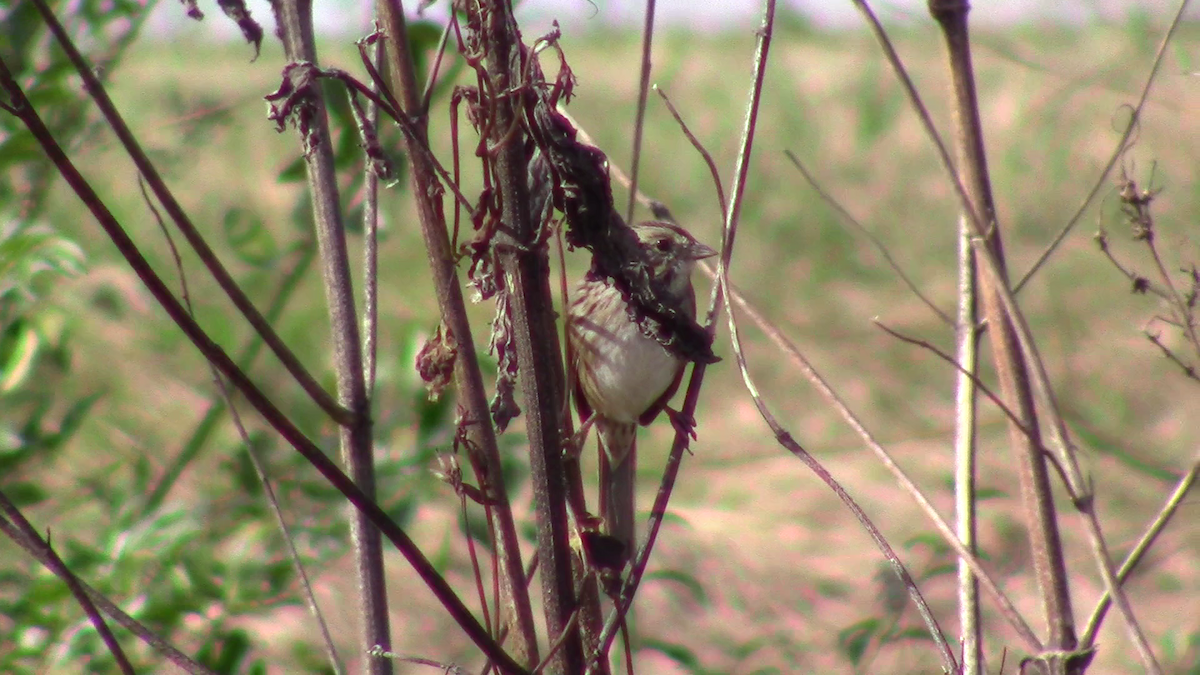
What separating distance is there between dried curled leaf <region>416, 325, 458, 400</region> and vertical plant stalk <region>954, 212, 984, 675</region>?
612mm

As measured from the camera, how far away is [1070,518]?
5.98 metres

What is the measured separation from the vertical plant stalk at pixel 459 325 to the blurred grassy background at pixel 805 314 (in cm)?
136

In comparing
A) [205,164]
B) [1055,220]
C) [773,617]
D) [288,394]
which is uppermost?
[205,164]

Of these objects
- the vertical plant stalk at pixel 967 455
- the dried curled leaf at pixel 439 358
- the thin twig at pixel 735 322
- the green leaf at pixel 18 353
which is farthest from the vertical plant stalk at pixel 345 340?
the green leaf at pixel 18 353

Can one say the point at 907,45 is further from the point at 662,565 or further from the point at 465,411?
the point at 465,411

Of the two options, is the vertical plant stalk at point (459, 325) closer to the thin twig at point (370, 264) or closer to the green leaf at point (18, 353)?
the thin twig at point (370, 264)

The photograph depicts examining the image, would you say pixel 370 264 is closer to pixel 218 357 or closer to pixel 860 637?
pixel 218 357

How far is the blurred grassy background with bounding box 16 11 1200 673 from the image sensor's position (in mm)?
4230

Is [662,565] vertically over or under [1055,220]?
under

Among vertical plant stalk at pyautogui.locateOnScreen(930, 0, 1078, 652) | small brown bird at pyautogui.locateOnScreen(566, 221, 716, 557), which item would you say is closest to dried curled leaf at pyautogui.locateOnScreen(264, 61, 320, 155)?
vertical plant stalk at pyautogui.locateOnScreen(930, 0, 1078, 652)

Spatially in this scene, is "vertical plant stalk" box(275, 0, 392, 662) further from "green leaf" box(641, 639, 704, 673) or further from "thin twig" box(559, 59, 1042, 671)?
"green leaf" box(641, 639, 704, 673)

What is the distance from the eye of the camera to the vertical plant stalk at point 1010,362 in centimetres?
144

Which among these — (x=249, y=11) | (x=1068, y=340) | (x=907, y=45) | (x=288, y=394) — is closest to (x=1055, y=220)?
(x=1068, y=340)

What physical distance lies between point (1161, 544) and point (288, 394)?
385cm
